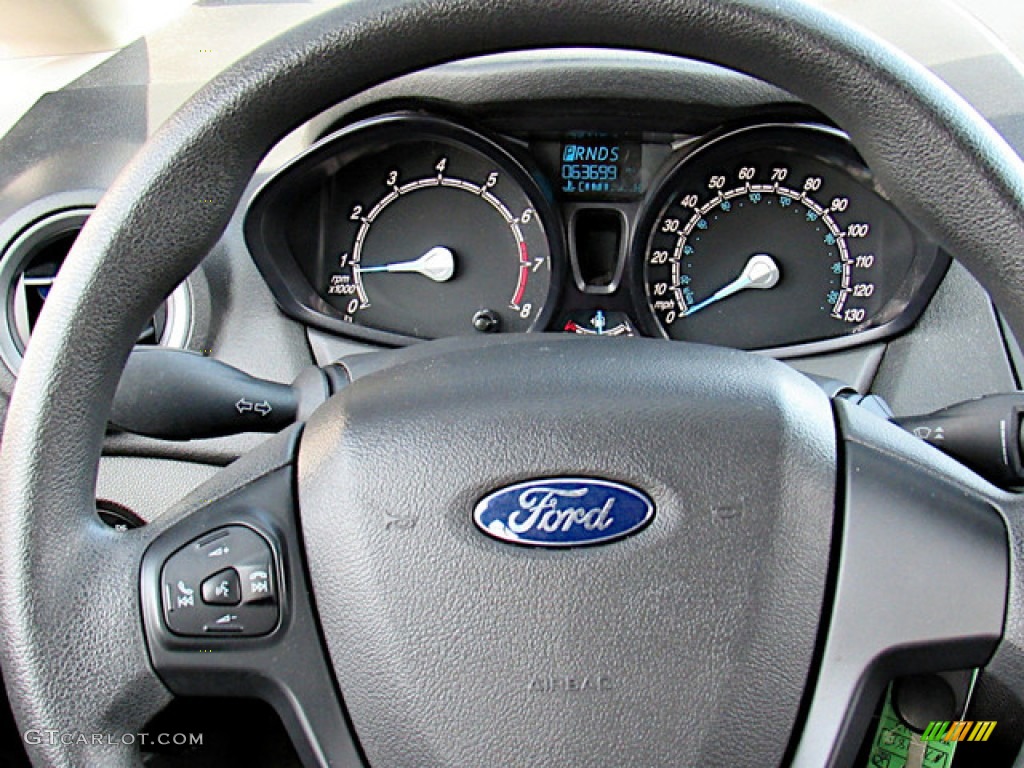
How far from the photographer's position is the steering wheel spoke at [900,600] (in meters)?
0.85

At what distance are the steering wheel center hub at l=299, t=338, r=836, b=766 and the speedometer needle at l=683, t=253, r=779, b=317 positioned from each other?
1162 mm

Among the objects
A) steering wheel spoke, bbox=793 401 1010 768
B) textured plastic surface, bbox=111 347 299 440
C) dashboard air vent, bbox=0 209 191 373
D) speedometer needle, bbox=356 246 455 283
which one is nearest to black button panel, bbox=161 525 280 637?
textured plastic surface, bbox=111 347 299 440

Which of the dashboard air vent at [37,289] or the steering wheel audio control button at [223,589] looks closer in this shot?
the steering wheel audio control button at [223,589]

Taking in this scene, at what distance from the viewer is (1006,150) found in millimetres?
852

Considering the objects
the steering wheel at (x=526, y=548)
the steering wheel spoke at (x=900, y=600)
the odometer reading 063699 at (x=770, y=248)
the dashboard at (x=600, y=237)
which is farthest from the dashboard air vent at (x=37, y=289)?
the steering wheel spoke at (x=900, y=600)

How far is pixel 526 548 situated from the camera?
0.84m

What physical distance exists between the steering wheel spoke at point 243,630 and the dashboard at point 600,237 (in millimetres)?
1079

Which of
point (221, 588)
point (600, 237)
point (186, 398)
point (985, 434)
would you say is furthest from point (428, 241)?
point (221, 588)

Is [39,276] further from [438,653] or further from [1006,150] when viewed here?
[1006,150]

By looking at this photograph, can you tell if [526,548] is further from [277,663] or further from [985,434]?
[985,434]

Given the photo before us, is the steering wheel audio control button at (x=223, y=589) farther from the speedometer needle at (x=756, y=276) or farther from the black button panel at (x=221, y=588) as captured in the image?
the speedometer needle at (x=756, y=276)

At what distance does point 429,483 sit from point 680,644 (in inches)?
8.6

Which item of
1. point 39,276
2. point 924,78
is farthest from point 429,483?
point 39,276

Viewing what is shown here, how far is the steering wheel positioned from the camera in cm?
82
